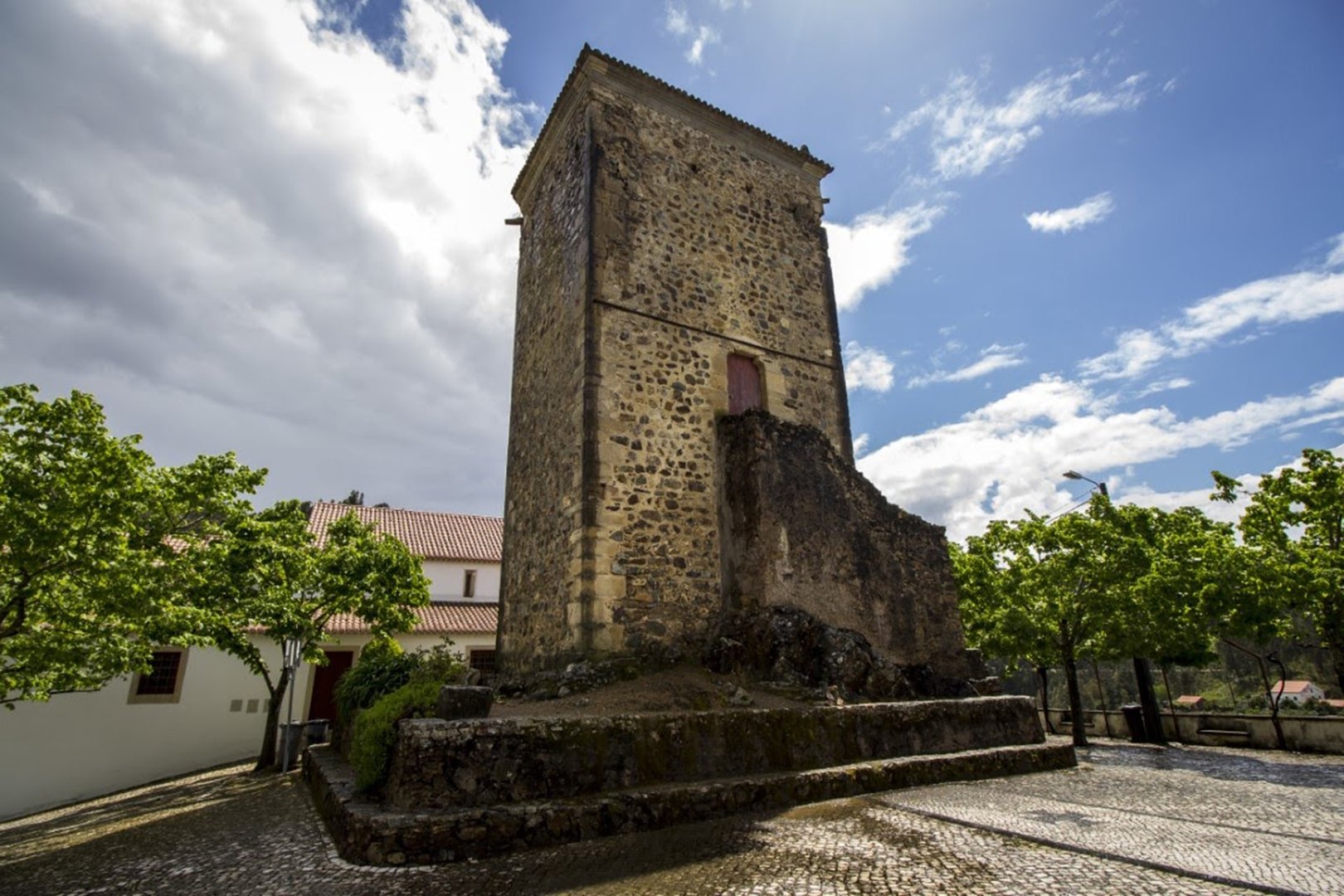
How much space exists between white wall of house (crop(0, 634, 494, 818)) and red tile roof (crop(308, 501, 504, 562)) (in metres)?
6.29

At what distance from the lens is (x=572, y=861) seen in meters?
4.68

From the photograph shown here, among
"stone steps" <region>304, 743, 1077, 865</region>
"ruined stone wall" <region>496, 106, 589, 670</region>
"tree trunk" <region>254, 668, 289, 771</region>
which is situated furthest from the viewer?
"tree trunk" <region>254, 668, 289, 771</region>

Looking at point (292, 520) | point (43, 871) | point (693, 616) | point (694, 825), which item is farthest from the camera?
point (292, 520)

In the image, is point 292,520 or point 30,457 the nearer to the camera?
point 30,457

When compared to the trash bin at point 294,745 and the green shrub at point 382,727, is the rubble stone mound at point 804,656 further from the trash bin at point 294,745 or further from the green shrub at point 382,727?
the trash bin at point 294,745

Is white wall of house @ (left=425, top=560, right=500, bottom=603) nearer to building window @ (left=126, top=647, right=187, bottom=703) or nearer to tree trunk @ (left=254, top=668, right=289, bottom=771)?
building window @ (left=126, top=647, right=187, bottom=703)

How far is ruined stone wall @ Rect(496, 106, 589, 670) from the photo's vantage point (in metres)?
9.70

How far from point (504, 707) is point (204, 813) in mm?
4551

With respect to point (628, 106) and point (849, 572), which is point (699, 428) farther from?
point (628, 106)

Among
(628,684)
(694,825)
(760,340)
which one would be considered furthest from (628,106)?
(694,825)

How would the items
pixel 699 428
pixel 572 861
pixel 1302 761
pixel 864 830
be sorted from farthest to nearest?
pixel 1302 761, pixel 699 428, pixel 864 830, pixel 572 861

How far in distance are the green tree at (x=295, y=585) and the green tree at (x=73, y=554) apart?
2.93 metres

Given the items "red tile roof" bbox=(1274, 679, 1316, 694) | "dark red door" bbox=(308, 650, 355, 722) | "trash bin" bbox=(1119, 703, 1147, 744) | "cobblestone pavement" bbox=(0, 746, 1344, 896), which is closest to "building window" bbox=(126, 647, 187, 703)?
"dark red door" bbox=(308, 650, 355, 722)

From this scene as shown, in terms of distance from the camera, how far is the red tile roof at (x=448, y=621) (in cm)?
2170
